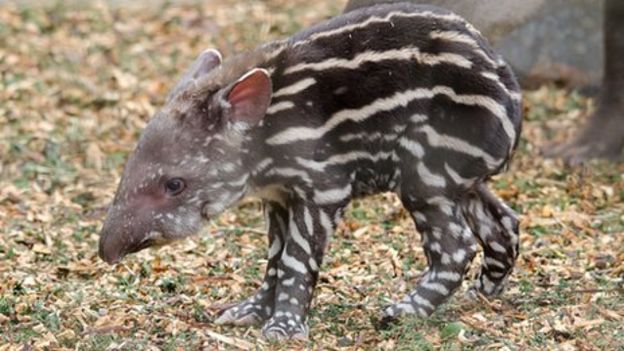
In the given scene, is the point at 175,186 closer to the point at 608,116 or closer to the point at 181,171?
the point at 181,171

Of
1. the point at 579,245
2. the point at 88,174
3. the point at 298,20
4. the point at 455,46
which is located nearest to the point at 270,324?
the point at 455,46

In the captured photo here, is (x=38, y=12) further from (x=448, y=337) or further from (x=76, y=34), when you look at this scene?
(x=448, y=337)

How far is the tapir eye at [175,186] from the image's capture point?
6.52m

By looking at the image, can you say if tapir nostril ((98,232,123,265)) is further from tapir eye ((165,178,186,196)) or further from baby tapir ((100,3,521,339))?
tapir eye ((165,178,186,196))

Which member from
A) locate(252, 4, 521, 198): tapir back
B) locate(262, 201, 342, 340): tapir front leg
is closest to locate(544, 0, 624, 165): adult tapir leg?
locate(252, 4, 521, 198): tapir back

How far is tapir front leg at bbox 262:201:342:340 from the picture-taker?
6.54m

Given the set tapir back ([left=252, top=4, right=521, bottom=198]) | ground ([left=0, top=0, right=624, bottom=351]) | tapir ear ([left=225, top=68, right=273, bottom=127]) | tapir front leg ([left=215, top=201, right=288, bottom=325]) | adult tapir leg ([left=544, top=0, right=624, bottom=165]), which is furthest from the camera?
adult tapir leg ([left=544, top=0, right=624, bottom=165])

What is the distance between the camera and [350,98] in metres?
6.51

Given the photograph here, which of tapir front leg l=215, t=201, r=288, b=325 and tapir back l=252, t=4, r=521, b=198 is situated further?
tapir front leg l=215, t=201, r=288, b=325

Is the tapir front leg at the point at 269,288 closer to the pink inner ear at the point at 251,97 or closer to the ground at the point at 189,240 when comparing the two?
the ground at the point at 189,240

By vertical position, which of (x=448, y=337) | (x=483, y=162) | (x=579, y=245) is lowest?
(x=579, y=245)

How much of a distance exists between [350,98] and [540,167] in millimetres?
3616

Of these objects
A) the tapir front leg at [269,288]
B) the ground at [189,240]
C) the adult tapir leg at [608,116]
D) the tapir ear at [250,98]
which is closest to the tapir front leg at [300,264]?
the ground at [189,240]

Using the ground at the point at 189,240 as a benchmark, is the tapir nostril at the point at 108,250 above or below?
above
